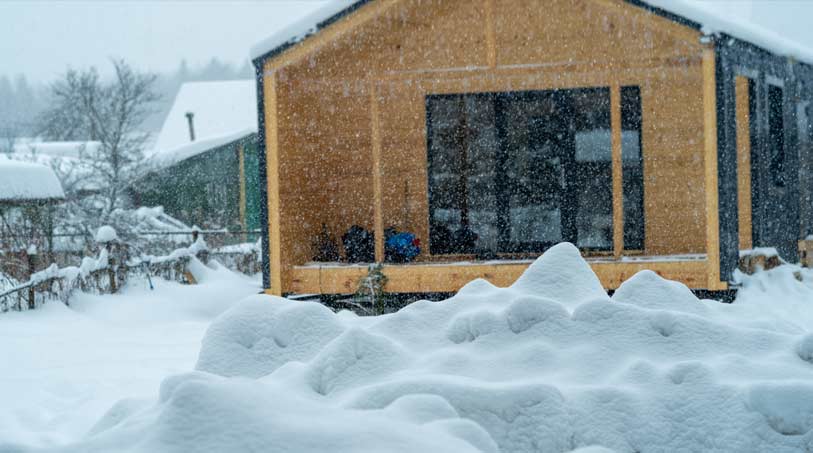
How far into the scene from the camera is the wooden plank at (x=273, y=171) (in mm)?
9430

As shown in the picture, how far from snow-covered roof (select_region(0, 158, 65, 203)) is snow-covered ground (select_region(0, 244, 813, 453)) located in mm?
9808

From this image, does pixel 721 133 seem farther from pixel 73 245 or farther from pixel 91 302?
pixel 73 245

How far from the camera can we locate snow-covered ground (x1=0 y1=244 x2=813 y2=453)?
262 centimetres

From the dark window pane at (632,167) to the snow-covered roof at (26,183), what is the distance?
9.15 meters

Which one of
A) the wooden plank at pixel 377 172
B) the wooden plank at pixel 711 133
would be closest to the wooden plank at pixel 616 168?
the wooden plank at pixel 711 133

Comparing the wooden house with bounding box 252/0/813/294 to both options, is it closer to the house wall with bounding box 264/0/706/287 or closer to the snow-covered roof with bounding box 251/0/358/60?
the house wall with bounding box 264/0/706/287

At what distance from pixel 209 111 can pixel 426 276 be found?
82.1 feet

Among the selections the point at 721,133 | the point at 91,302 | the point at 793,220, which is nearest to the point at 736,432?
the point at 721,133

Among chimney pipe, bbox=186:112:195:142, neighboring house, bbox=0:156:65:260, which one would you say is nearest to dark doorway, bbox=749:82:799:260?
neighboring house, bbox=0:156:65:260

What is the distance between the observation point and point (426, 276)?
31.9 ft

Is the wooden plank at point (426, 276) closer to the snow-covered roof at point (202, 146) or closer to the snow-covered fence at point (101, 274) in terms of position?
the snow-covered fence at point (101, 274)

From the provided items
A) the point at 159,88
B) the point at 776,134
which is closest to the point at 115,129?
the point at 776,134

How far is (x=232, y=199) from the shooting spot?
24.5 meters

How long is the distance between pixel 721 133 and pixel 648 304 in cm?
543
